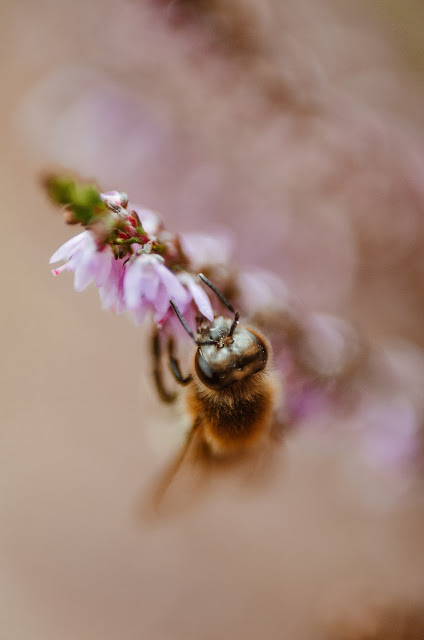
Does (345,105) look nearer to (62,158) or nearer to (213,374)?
(213,374)

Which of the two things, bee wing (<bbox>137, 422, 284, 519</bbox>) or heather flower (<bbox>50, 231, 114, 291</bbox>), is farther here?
bee wing (<bbox>137, 422, 284, 519</bbox>)

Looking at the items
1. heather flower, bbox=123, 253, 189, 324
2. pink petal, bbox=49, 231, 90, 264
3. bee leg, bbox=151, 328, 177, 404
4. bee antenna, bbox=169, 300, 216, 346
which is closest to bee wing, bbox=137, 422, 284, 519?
bee leg, bbox=151, 328, 177, 404

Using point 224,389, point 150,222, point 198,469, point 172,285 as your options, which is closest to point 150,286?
point 172,285

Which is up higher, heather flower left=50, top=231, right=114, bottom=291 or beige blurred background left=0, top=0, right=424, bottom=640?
beige blurred background left=0, top=0, right=424, bottom=640

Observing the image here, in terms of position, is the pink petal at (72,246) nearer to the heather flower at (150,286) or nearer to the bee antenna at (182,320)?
the heather flower at (150,286)

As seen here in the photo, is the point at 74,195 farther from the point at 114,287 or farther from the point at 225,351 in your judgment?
the point at 225,351

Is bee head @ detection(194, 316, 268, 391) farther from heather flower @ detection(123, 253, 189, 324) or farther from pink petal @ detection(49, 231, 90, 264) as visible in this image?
pink petal @ detection(49, 231, 90, 264)

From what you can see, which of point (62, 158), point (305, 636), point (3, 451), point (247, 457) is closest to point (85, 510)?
point (3, 451)

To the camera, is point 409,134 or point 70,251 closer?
point 70,251
